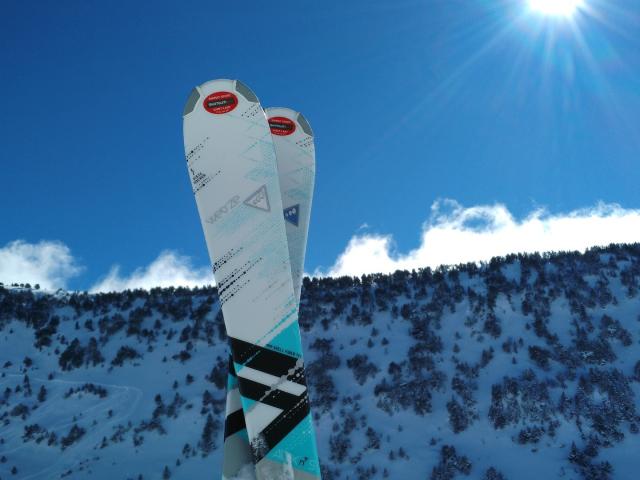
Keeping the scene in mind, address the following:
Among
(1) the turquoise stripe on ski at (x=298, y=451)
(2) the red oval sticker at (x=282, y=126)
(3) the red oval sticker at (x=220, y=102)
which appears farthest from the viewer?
(2) the red oval sticker at (x=282, y=126)

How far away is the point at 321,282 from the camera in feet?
202

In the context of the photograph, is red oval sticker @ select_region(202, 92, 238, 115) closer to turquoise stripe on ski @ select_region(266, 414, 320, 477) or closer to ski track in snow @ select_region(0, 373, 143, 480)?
turquoise stripe on ski @ select_region(266, 414, 320, 477)

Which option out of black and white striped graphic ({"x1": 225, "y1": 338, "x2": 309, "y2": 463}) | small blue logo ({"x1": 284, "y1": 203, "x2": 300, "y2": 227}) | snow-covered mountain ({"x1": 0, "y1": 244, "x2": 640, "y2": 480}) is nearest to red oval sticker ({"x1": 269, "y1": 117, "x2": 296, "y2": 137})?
small blue logo ({"x1": 284, "y1": 203, "x2": 300, "y2": 227})

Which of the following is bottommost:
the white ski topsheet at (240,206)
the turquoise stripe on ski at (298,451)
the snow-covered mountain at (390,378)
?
the turquoise stripe on ski at (298,451)

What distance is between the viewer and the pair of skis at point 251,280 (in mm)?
9125

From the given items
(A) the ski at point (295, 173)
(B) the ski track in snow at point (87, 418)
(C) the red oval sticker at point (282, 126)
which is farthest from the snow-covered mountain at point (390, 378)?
(C) the red oval sticker at point (282, 126)

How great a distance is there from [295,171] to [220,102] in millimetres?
2540

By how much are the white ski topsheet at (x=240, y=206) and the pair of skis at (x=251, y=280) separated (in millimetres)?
17

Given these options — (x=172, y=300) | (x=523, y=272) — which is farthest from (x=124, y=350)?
(x=523, y=272)

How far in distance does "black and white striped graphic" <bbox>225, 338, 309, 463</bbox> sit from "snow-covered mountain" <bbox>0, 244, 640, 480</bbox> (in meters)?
27.3

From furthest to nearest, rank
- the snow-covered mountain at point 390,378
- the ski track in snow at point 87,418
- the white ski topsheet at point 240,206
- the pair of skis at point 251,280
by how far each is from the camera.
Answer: the ski track in snow at point 87,418
the snow-covered mountain at point 390,378
the white ski topsheet at point 240,206
the pair of skis at point 251,280

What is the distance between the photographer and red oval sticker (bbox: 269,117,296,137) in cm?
1206

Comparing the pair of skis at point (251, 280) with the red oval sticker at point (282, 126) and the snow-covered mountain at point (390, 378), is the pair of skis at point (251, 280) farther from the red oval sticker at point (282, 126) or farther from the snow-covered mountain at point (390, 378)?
the snow-covered mountain at point (390, 378)

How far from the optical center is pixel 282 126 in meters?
12.1
